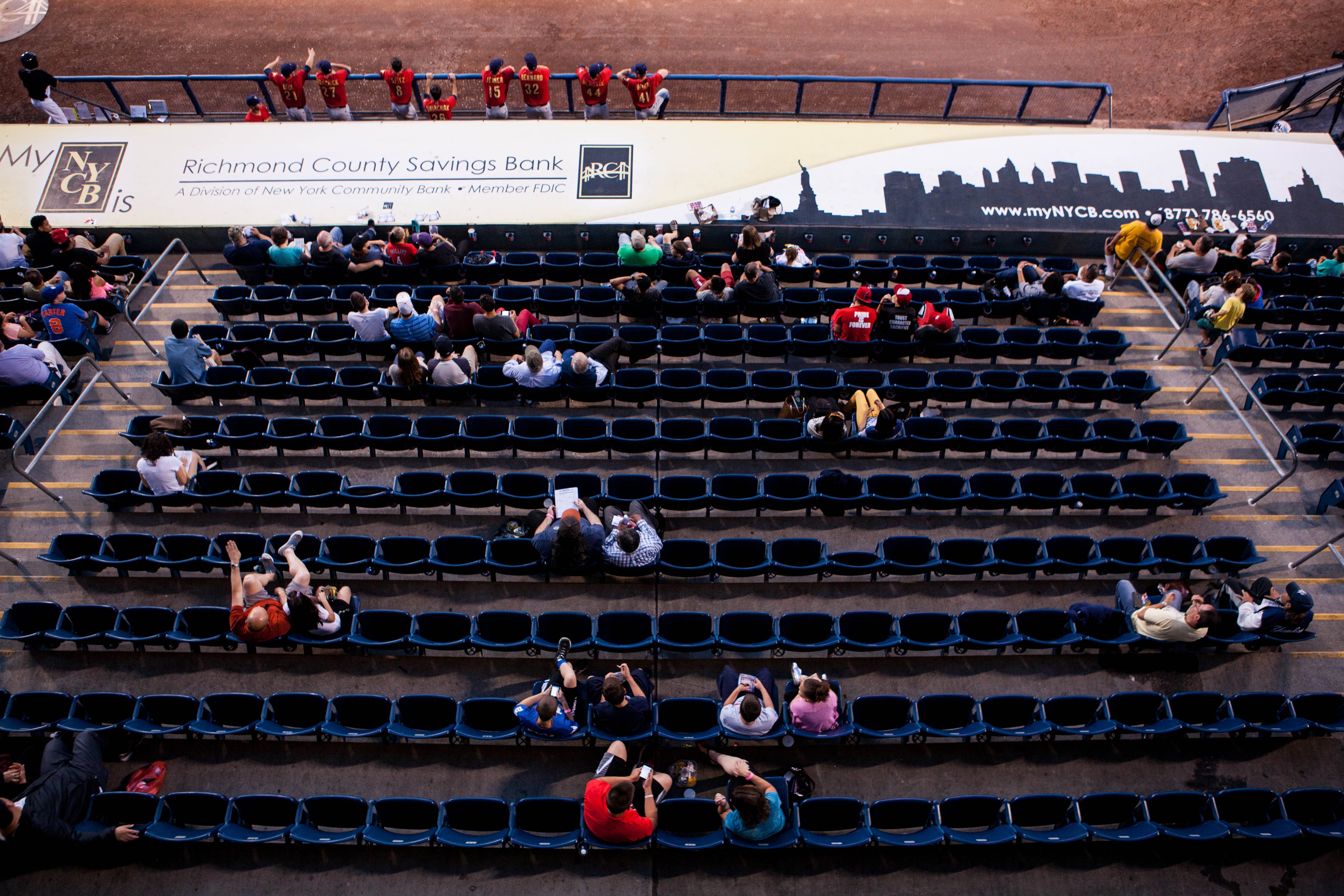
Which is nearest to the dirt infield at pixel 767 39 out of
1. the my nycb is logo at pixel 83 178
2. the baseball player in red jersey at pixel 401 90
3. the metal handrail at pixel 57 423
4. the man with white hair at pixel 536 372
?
the baseball player in red jersey at pixel 401 90

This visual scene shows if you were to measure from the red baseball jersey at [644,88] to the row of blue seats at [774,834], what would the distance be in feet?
43.7

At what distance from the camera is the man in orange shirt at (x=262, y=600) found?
26.8 ft

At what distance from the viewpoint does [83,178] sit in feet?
48.4

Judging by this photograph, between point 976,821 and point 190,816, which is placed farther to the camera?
point 976,821

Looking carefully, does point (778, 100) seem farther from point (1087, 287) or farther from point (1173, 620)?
point (1173, 620)

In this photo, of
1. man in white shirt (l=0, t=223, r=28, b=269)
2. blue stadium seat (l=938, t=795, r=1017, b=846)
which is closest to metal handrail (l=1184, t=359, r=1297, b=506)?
blue stadium seat (l=938, t=795, r=1017, b=846)

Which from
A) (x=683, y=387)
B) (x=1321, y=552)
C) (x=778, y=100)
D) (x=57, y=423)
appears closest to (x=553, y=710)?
(x=683, y=387)

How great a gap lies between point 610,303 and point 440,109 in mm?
6654

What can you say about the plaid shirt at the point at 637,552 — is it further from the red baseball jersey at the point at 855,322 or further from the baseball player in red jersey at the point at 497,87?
the baseball player in red jersey at the point at 497,87

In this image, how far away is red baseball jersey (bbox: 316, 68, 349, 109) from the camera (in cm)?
1580

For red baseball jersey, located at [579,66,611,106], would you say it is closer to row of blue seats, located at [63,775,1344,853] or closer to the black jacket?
row of blue seats, located at [63,775,1344,853]

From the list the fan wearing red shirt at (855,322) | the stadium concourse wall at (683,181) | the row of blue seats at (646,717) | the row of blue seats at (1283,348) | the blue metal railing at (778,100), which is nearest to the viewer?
the row of blue seats at (646,717)

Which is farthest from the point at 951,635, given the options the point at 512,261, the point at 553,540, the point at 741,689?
the point at 512,261

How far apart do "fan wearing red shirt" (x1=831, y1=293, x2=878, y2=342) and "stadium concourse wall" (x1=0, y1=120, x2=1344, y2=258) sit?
3.32m
